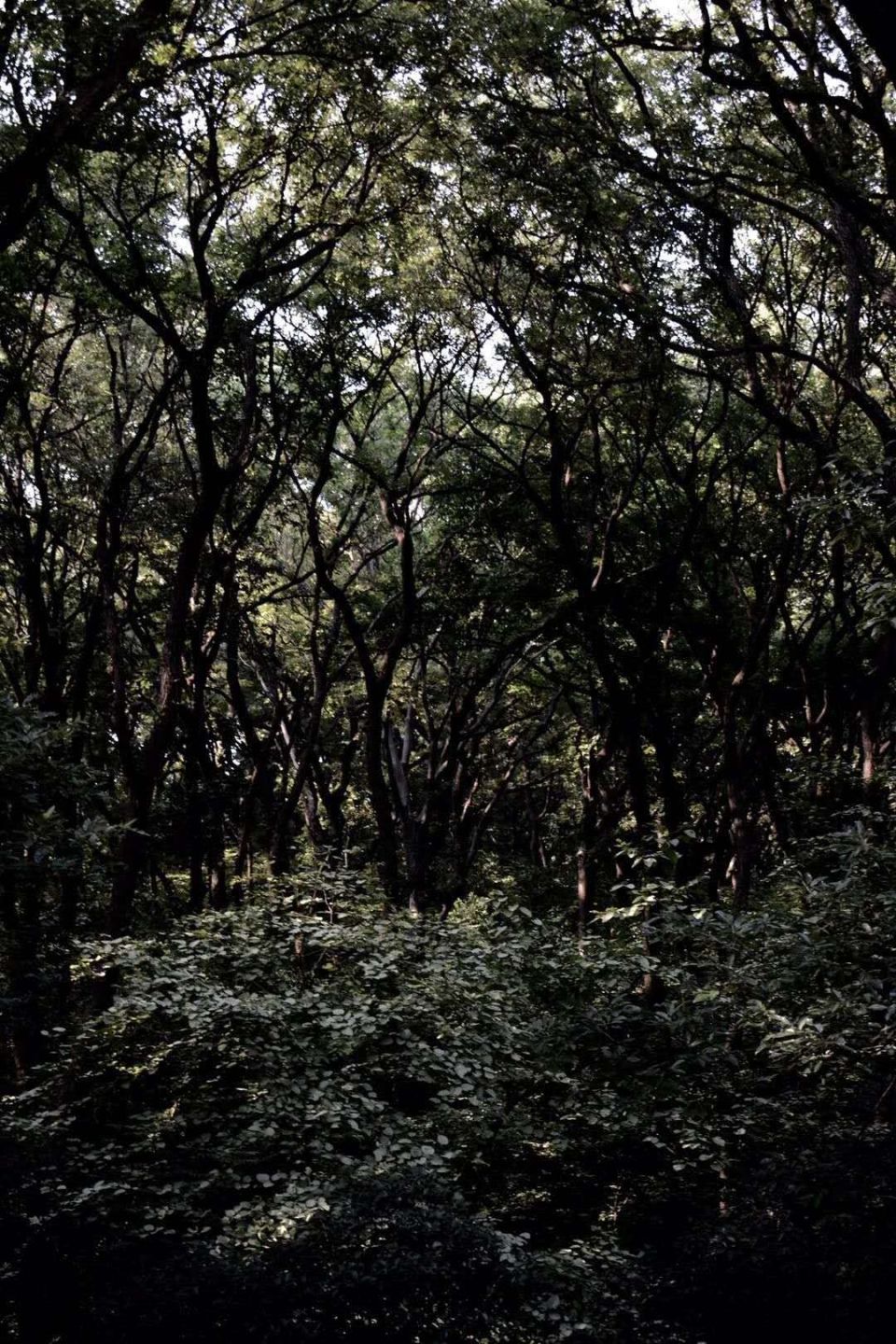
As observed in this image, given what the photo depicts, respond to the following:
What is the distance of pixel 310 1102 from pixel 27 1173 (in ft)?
5.61

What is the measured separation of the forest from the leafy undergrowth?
4 centimetres

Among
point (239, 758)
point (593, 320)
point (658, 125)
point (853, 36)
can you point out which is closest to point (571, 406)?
point (593, 320)

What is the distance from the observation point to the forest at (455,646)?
626cm

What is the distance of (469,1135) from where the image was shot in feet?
24.0

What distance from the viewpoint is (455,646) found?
768 inches

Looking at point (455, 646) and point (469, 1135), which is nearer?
point (469, 1135)

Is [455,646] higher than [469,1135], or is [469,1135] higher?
[455,646]

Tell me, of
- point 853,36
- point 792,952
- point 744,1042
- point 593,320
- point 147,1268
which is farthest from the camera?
point 593,320

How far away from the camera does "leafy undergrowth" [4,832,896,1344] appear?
18.6 ft

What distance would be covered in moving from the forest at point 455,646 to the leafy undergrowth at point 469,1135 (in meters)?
0.04

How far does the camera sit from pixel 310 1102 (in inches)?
275

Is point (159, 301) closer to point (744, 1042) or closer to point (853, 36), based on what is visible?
point (853, 36)

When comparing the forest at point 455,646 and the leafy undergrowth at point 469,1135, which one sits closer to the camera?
the leafy undergrowth at point 469,1135

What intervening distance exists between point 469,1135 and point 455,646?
1272cm
